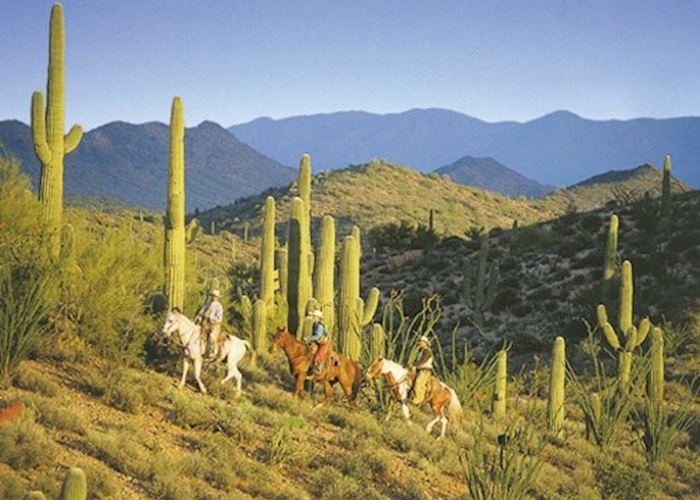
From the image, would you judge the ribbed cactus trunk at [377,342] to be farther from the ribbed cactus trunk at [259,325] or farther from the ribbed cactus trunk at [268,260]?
the ribbed cactus trunk at [268,260]

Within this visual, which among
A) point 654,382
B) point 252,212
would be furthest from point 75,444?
point 252,212

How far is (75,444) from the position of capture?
9.76 m

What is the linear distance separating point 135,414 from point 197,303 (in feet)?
17.3

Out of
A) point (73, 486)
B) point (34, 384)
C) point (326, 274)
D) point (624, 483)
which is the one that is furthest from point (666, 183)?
Result: point (73, 486)

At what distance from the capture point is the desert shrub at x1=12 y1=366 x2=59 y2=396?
11.0 m

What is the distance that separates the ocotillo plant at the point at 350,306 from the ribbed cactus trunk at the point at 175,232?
316 cm

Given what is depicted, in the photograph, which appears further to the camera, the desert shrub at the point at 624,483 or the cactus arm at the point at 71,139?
the cactus arm at the point at 71,139

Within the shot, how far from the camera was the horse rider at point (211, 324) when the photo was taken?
12719mm

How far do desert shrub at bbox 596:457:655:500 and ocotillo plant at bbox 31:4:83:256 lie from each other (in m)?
10.00

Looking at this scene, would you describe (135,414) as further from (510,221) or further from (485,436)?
(510,221)

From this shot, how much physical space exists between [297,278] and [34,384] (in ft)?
21.3

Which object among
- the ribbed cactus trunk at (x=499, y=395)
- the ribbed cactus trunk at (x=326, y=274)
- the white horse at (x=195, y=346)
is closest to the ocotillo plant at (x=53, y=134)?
the white horse at (x=195, y=346)

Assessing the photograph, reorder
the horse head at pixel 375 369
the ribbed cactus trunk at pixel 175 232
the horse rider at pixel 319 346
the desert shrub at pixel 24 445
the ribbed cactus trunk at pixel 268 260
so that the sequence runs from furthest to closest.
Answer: the ribbed cactus trunk at pixel 268 260, the ribbed cactus trunk at pixel 175 232, the horse rider at pixel 319 346, the horse head at pixel 375 369, the desert shrub at pixel 24 445

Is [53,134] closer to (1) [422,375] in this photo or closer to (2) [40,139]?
(2) [40,139]
